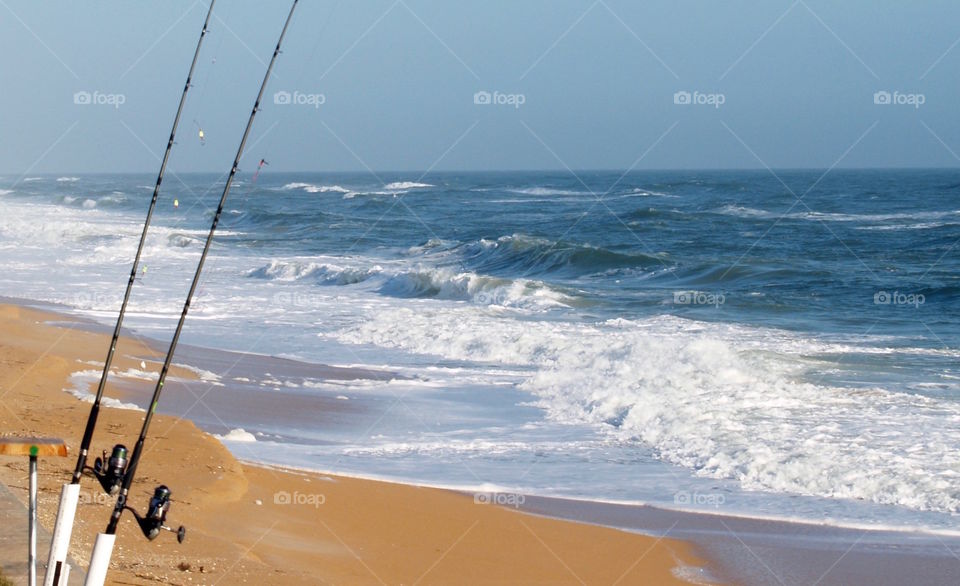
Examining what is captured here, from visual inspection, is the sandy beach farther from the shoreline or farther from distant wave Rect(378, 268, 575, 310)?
distant wave Rect(378, 268, 575, 310)

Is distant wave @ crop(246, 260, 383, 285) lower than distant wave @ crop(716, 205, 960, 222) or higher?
lower

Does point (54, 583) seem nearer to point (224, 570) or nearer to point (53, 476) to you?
point (224, 570)

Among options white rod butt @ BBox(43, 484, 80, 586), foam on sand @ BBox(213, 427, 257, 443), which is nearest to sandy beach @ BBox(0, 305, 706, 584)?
foam on sand @ BBox(213, 427, 257, 443)

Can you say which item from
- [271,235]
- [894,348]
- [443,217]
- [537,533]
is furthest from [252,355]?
[443,217]

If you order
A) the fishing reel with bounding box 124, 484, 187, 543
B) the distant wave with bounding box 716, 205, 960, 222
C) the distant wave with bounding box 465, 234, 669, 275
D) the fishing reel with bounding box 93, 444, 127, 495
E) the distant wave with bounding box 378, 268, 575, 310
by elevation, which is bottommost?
the fishing reel with bounding box 124, 484, 187, 543

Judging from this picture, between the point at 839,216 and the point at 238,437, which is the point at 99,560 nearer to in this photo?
the point at 238,437

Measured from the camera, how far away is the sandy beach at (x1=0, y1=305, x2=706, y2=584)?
16.4 ft

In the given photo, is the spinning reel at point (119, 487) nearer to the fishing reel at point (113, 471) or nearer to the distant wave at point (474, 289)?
the fishing reel at point (113, 471)

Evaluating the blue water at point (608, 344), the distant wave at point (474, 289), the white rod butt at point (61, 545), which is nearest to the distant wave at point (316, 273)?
the blue water at point (608, 344)

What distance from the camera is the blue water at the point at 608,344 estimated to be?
778 cm

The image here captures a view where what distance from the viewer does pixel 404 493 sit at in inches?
277

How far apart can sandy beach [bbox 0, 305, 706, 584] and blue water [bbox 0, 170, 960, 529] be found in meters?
0.72

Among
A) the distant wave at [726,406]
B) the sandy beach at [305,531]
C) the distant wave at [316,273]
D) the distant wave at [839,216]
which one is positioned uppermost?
the distant wave at [839,216]

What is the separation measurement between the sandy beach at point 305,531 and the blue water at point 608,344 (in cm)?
72
